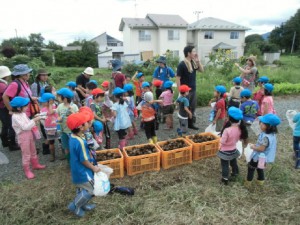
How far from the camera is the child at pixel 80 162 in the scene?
2.44m

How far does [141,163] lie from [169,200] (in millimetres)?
814

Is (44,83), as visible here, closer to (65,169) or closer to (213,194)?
(65,169)

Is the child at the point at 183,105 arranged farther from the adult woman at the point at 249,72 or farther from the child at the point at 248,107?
the adult woman at the point at 249,72

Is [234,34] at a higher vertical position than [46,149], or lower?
higher

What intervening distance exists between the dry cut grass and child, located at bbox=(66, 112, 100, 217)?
31cm

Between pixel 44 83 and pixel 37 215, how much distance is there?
3242 millimetres

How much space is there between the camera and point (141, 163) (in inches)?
143

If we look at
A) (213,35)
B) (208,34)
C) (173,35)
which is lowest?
(173,35)

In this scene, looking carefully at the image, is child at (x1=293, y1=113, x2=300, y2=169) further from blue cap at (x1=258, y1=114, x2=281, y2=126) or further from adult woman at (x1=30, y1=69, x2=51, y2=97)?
adult woman at (x1=30, y1=69, x2=51, y2=97)

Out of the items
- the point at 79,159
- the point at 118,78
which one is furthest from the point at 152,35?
the point at 79,159

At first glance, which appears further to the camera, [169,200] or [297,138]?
[297,138]

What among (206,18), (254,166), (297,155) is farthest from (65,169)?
(206,18)

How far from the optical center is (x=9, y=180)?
3.62 metres

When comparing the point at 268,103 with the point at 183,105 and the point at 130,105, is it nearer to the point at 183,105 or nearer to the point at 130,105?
the point at 183,105
